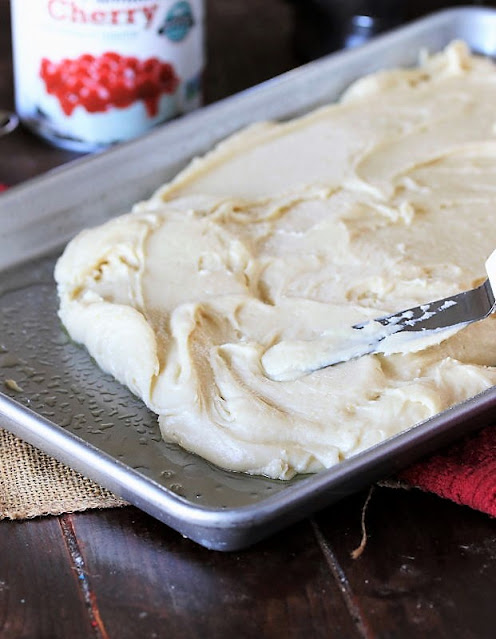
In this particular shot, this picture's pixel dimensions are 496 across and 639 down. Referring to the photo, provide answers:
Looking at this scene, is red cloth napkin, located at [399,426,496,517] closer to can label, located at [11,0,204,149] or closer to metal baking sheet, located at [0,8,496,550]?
metal baking sheet, located at [0,8,496,550]

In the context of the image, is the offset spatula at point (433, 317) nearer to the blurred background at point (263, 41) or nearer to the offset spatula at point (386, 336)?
the offset spatula at point (386, 336)

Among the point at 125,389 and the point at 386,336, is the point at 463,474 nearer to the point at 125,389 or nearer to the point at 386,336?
the point at 386,336

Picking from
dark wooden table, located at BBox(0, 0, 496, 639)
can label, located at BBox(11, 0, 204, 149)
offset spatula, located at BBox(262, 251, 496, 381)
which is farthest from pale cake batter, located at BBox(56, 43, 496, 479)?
can label, located at BBox(11, 0, 204, 149)

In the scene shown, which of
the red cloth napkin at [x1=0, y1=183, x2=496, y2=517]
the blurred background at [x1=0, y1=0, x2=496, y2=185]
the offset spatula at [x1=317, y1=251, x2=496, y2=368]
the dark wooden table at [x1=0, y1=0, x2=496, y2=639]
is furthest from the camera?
the blurred background at [x1=0, y1=0, x2=496, y2=185]

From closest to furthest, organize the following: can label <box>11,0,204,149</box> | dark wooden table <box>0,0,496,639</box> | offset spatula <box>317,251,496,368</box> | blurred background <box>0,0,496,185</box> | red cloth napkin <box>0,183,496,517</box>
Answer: dark wooden table <box>0,0,496,639</box>
red cloth napkin <box>0,183,496,517</box>
offset spatula <box>317,251,496,368</box>
can label <box>11,0,204,149</box>
blurred background <box>0,0,496,185</box>

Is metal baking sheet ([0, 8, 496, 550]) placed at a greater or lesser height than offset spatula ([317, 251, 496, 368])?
lesser

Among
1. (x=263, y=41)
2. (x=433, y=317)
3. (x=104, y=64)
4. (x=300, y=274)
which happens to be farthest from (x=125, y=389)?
(x=263, y=41)
